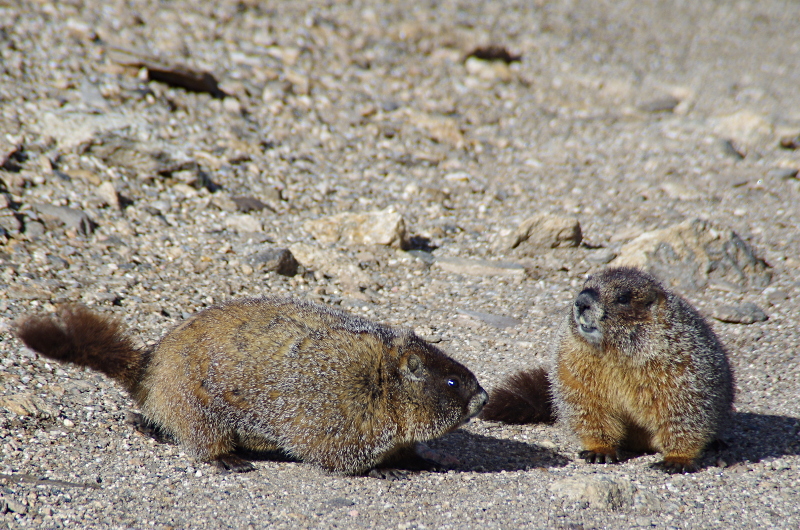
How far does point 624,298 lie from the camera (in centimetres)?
581

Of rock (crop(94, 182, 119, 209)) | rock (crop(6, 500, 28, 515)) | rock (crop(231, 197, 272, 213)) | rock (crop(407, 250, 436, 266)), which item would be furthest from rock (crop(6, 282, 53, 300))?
rock (crop(407, 250, 436, 266))

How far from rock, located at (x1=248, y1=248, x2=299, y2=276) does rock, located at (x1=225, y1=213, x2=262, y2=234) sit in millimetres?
728

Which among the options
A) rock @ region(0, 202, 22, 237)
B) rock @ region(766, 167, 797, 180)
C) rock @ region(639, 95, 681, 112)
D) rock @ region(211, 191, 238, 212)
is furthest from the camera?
rock @ region(639, 95, 681, 112)

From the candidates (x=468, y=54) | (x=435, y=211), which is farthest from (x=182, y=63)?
(x=468, y=54)

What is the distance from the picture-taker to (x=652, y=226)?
10.4 m

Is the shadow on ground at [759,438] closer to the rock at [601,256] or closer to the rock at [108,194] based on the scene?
the rock at [601,256]

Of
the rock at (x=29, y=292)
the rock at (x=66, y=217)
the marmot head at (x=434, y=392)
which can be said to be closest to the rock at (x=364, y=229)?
the rock at (x=66, y=217)

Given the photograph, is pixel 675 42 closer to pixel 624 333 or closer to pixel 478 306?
pixel 478 306

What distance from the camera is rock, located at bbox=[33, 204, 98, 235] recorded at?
327 inches

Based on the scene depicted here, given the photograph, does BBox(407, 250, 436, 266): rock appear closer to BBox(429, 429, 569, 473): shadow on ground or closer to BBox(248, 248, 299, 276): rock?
BBox(248, 248, 299, 276): rock

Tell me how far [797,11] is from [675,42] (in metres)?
6.34

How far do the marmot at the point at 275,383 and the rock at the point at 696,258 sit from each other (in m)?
4.50

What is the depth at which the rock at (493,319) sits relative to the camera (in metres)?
8.31

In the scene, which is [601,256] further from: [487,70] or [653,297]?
[487,70]
